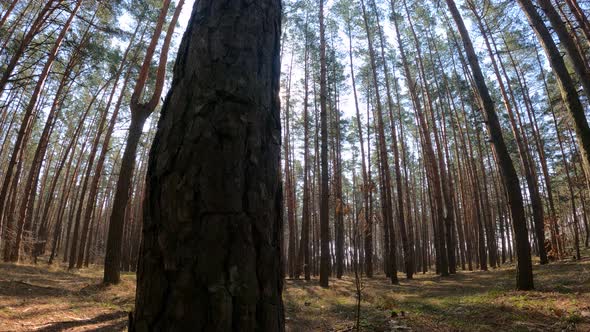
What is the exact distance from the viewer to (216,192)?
3.21 feet

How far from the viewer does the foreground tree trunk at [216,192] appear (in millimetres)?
915

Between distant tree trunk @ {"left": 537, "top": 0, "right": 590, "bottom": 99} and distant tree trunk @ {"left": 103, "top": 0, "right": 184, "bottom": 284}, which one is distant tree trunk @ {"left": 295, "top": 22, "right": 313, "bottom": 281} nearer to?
distant tree trunk @ {"left": 103, "top": 0, "right": 184, "bottom": 284}

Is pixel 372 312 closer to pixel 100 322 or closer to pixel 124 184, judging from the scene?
pixel 100 322

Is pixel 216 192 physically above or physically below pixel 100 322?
above

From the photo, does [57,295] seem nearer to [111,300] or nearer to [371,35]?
[111,300]

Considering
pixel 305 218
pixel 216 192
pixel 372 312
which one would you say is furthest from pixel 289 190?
pixel 216 192

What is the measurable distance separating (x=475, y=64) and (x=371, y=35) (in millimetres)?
9200

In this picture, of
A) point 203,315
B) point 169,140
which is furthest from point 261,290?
point 169,140

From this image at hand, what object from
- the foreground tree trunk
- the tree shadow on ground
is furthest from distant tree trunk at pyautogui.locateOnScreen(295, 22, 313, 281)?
the foreground tree trunk

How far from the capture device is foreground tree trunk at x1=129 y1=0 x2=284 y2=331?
91 centimetres

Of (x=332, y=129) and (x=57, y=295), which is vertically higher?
(x=332, y=129)

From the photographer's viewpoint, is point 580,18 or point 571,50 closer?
point 571,50

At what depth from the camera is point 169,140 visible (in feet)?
3.49

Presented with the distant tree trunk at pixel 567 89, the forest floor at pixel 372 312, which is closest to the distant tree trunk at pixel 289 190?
the forest floor at pixel 372 312
